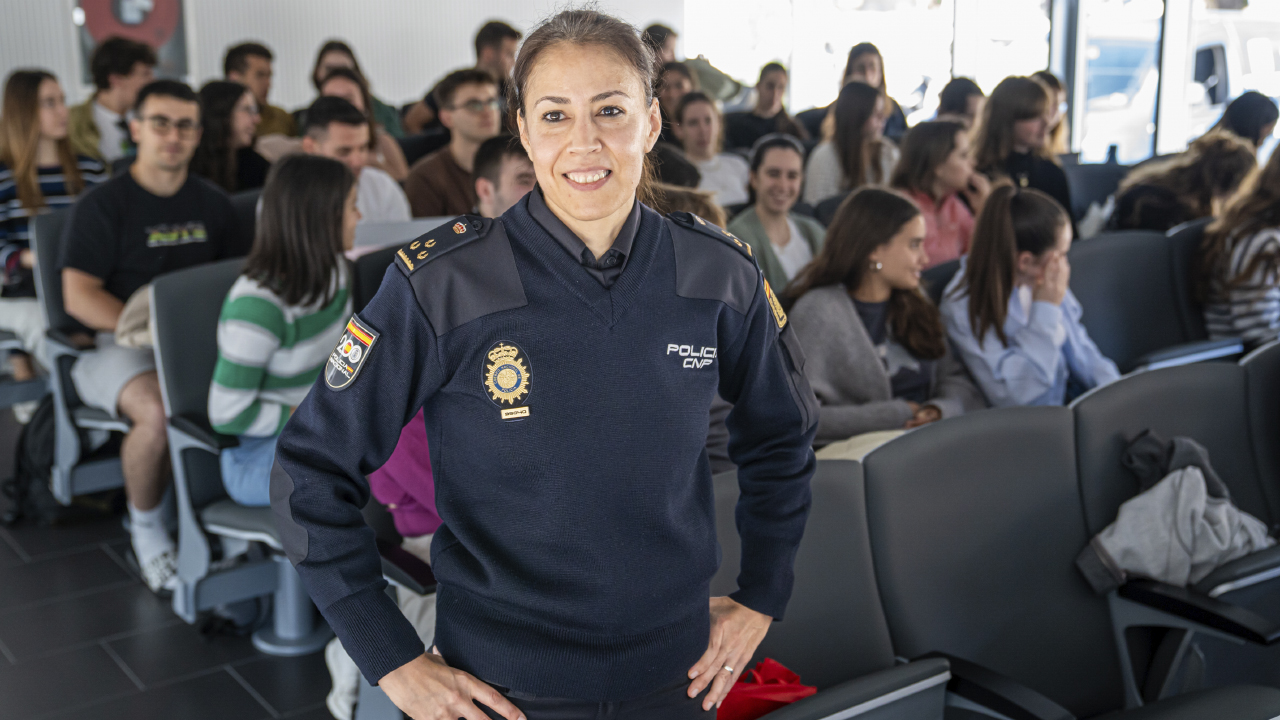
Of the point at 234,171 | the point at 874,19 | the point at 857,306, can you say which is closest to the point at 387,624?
the point at 857,306

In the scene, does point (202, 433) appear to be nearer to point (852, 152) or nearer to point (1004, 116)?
point (852, 152)

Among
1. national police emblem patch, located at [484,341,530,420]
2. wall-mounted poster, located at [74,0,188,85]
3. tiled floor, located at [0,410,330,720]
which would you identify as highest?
wall-mounted poster, located at [74,0,188,85]

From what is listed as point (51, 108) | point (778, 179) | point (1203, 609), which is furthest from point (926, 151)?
point (51, 108)

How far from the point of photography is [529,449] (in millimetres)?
1022

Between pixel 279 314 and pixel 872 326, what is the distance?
145 cm

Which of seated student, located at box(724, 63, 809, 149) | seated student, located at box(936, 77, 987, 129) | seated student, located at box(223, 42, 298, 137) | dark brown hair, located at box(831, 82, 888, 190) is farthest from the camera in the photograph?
seated student, located at box(724, 63, 809, 149)

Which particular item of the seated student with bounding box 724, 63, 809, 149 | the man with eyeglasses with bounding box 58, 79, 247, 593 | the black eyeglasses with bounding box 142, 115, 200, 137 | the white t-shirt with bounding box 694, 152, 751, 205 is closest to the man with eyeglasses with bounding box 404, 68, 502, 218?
the man with eyeglasses with bounding box 58, 79, 247, 593

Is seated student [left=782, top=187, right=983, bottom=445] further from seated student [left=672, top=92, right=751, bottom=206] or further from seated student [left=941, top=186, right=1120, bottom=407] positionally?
seated student [left=672, top=92, right=751, bottom=206]

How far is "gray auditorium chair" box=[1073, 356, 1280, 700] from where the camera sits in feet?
6.07

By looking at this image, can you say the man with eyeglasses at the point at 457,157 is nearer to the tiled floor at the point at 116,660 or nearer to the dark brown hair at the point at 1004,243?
the tiled floor at the point at 116,660

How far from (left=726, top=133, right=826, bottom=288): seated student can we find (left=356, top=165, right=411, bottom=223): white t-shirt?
1.23m

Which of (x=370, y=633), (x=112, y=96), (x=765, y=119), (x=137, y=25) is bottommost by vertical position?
(x=370, y=633)

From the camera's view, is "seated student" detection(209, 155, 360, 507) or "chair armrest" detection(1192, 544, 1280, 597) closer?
"chair armrest" detection(1192, 544, 1280, 597)

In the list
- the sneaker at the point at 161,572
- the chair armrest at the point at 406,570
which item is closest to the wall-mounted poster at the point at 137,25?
the sneaker at the point at 161,572
